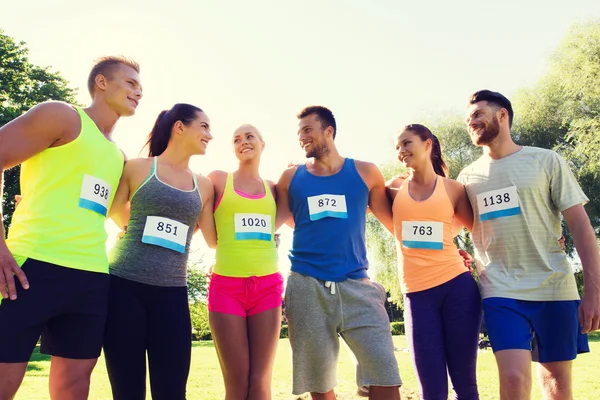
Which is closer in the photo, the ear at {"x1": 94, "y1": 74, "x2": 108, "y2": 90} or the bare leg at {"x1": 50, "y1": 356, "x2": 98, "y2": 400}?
the bare leg at {"x1": 50, "y1": 356, "x2": 98, "y2": 400}

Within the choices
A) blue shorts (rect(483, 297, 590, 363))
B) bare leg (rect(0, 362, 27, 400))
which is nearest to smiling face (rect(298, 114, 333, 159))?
blue shorts (rect(483, 297, 590, 363))

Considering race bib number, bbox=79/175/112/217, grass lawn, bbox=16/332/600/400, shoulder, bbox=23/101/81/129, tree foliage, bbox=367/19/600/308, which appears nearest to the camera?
shoulder, bbox=23/101/81/129

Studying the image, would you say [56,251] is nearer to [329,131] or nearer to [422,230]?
[329,131]

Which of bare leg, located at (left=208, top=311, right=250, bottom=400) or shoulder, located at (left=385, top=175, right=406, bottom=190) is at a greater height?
shoulder, located at (left=385, top=175, right=406, bottom=190)

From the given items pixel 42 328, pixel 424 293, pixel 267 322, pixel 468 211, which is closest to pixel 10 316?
pixel 42 328

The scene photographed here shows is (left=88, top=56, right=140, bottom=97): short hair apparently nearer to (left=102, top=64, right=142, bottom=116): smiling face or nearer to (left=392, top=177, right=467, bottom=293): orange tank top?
(left=102, top=64, right=142, bottom=116): smiling face

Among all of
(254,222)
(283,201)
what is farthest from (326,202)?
(254,222)

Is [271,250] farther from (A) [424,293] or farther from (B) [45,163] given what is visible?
(B) [45,163]

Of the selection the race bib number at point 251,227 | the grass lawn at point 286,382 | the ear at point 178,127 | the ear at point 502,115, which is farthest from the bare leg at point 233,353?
the grass lawn at point 286,382

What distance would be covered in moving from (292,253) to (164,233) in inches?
42.3

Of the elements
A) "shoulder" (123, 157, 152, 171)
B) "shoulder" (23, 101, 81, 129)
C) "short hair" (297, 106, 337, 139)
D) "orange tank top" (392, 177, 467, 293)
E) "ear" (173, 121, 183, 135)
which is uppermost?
"short hair" (297, 106, 337, 139)

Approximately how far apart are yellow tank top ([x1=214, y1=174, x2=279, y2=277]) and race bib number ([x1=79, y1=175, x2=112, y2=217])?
38.0 inches

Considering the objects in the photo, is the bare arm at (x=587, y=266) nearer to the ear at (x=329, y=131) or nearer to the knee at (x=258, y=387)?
the ear at (x=329, y=131)

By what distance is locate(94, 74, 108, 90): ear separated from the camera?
3500 millimetres
